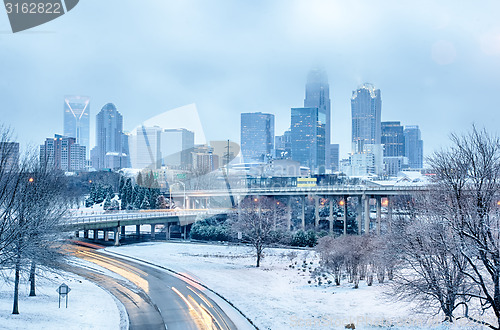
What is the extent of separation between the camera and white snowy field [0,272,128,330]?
19.1m

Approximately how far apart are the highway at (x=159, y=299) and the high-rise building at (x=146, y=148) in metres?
84.7

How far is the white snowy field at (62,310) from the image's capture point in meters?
19.1

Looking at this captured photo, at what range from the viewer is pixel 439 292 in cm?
1647

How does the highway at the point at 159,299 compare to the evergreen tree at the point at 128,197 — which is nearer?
the highway at the point at 159,299

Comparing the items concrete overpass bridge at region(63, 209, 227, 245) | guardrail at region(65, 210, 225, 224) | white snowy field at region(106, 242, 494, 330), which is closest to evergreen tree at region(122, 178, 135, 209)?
concrete overpass bridge at region(63, 209, 227, 245)

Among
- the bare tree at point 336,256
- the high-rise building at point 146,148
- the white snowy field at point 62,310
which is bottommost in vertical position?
the white snowy field at point 62,310

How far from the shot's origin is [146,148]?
134625mm

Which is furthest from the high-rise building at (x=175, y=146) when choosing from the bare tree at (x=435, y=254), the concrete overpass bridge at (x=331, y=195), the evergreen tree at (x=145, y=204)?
the bare tree at (x=435, y=254)

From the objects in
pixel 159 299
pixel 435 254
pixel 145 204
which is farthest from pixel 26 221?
pixel 145 204

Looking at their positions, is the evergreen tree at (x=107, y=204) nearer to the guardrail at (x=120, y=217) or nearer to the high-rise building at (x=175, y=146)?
the high-rise building at (x=175, y=146)

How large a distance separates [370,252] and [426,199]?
9978 mm

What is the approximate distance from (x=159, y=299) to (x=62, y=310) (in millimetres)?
5672

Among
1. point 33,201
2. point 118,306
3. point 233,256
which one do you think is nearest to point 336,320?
point 118,306

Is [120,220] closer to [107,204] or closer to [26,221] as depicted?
[26,221]
